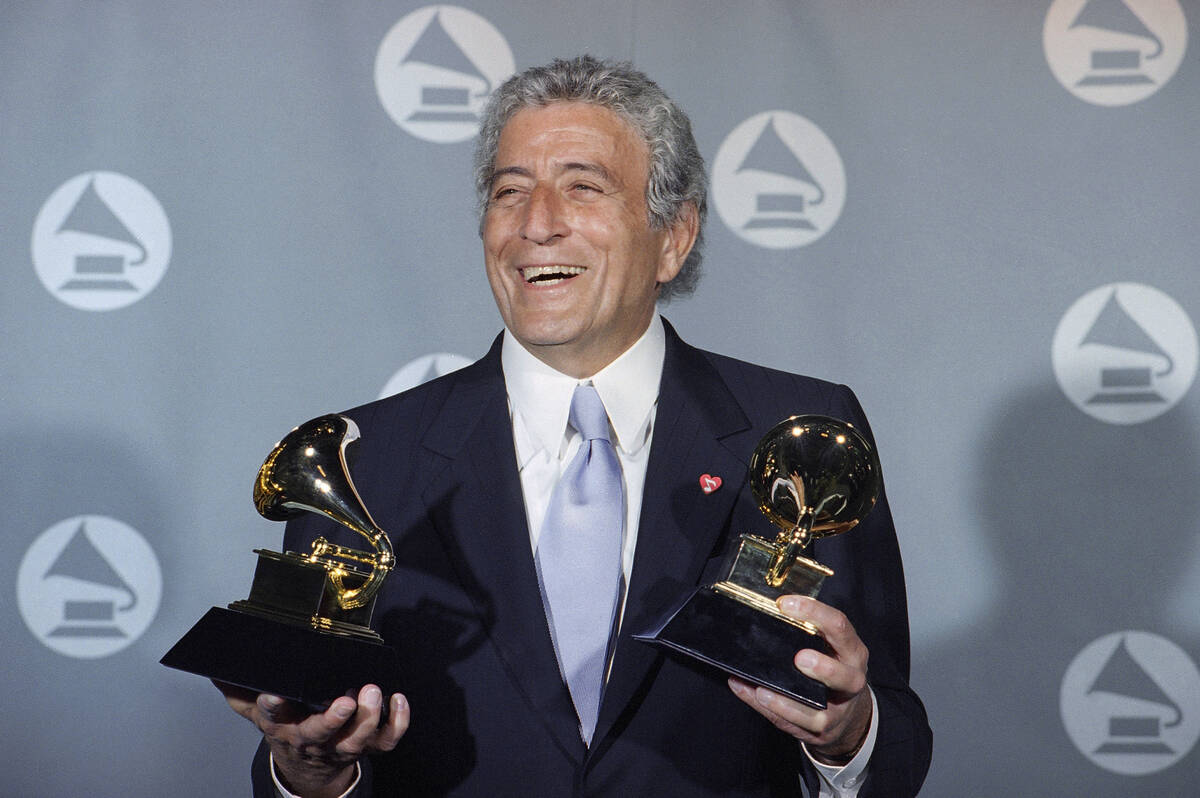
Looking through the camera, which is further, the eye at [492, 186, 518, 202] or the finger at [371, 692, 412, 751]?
the eye at [492, 186, 518, 202]

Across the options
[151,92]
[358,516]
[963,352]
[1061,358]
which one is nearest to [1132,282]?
[1061,358]

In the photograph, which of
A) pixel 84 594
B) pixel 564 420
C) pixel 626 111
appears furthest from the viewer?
pixel 84 594

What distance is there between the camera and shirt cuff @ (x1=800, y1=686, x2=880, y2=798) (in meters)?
1.52

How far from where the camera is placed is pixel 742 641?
1304 millimetres

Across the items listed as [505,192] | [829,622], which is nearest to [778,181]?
[505,192]

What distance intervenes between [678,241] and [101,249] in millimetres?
1325

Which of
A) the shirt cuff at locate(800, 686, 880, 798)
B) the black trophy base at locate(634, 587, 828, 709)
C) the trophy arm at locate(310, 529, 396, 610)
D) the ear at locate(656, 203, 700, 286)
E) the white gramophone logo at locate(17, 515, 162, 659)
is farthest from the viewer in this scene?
the white gramophone logo at locate(17, 515, 162, 659)

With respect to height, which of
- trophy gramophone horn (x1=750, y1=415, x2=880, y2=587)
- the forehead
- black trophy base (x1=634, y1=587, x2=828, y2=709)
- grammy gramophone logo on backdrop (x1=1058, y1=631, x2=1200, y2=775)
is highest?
the forehead

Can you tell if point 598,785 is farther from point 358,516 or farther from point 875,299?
point 875,299

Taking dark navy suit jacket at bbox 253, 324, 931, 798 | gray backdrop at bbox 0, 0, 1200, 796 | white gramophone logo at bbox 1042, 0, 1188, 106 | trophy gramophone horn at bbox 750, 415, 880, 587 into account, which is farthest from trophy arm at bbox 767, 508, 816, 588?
white gramophone logo at bbox 1042, 0, 1188, 106

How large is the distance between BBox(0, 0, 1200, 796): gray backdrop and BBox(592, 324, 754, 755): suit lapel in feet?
2.81

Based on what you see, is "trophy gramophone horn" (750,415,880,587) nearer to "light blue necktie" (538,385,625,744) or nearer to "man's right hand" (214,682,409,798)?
"light blue necktie" (538,385,625,744)

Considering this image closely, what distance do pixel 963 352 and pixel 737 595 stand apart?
1.48 metres

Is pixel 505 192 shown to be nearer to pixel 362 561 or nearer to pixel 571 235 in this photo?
pixel 571 235
